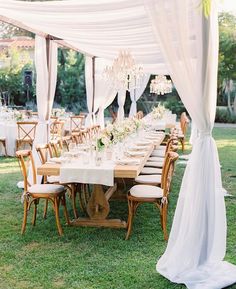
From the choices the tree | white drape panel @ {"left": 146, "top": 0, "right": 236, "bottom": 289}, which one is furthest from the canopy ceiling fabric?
the tree

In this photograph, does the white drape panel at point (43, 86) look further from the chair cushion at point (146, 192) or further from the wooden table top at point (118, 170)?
the chair cushion at point (146, 192)

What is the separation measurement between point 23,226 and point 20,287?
4.38 feet

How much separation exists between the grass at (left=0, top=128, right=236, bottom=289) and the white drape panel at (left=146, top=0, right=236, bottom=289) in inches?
11.4

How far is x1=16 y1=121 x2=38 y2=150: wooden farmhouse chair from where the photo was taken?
1012cm

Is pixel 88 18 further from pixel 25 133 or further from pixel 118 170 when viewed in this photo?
pixel 25 133

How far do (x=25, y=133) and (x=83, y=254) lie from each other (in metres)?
6.40

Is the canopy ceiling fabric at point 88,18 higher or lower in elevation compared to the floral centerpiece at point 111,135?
higher

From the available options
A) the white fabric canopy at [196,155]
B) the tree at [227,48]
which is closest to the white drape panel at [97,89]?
the white fabric canopy at [196,155]

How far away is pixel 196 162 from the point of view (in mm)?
3738


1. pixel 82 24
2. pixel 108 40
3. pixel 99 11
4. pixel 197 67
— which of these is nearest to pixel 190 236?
pixel 197 67

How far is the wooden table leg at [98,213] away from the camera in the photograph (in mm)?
5043

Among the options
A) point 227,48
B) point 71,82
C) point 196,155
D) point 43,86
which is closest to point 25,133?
point 43,86

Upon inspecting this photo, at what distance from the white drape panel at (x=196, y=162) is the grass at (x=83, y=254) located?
11.4 inches

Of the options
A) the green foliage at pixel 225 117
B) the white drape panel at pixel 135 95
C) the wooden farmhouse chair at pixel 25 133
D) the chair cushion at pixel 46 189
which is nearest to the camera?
the chair cushion at pixel 46 189
